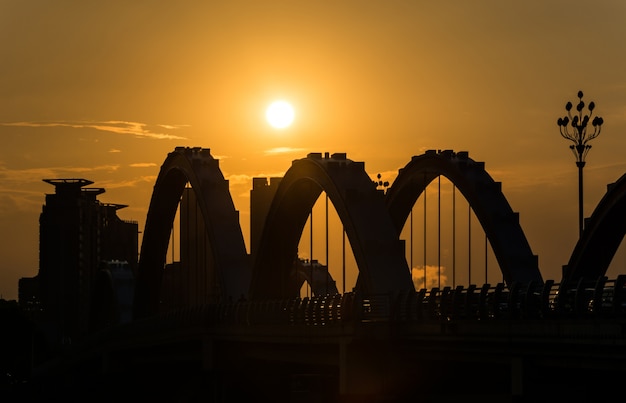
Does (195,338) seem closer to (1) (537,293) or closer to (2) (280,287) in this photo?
(2) (280,287)

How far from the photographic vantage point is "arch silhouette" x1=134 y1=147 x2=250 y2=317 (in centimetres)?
9762

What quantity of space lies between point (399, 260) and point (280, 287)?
69.1 ft

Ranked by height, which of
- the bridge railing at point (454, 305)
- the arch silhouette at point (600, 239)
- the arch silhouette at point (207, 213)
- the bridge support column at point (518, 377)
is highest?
the arch silhouette at point (207, 213)

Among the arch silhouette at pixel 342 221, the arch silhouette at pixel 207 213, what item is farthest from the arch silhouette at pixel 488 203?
the arch silhouette at pixel 207 213

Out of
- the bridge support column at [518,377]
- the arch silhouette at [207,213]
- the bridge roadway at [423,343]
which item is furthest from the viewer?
the arch silhouette at [207,213]

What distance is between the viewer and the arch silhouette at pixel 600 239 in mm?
62281

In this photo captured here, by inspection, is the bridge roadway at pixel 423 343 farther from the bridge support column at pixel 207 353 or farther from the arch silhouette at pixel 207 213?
the arch silhouette at pixel 207 213

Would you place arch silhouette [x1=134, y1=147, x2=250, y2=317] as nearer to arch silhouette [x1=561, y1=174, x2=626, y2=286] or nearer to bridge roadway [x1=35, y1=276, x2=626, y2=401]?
bridge roadway [x1=35, y1=276, x2=626, y2=401]

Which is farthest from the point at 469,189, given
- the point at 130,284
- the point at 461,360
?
the point at 130,284

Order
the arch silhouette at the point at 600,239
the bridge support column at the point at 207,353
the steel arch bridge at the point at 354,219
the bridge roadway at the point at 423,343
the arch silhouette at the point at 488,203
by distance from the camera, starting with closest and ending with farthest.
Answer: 1. the bridge roadway at the point at 423,343
2. the arch silhouette at the point at 600,239
3. the steel arch bridge at the point at 354,219
4. the arch silhouette at the point at 488,203
5. the bridge support column at the point at 207,353

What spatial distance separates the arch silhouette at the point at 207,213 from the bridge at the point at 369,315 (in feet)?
0.32

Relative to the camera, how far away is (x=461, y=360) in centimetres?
4934

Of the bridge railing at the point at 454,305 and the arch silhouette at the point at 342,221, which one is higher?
the arch silhouette at the point at 342,221

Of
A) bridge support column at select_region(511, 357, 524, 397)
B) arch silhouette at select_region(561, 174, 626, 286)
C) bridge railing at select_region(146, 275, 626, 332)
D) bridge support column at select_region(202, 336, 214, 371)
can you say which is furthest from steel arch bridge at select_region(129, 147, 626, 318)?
bridge support column at select_region(511, 357, 524, 397)
